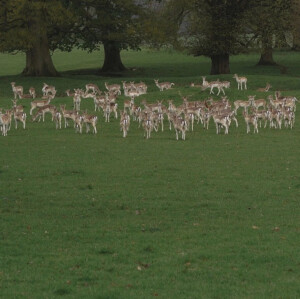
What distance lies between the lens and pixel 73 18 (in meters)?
44.3

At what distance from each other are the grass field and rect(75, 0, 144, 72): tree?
22.6m

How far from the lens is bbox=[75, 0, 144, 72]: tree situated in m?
47.2

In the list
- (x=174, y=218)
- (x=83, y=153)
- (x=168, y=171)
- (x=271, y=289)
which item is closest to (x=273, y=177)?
(x=168, y=171)

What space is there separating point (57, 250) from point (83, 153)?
1024 centimetres

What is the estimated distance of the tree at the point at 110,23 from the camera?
47.2 meters

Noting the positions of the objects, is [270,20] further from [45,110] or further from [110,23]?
[45,110]

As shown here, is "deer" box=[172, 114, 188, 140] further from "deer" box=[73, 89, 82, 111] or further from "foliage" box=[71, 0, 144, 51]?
"foliage" box=[71, 0, 144, 51]

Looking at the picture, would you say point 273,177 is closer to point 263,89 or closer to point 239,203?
point 239,203

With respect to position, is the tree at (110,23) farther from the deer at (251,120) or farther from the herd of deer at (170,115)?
the deer at (251,120)

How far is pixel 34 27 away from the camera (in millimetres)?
45500

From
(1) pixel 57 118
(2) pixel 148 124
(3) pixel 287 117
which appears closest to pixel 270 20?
(3) pixel 287 117

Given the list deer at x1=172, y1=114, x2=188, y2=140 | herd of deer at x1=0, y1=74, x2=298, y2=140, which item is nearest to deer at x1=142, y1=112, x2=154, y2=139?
herd of deer at x1=0, y1=74, x2=298, y2=140

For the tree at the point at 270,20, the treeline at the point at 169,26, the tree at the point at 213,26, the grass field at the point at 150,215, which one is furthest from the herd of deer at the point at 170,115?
the tree at the point at 270,20

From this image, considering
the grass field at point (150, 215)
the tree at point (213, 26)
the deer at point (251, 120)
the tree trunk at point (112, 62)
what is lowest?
the grass field at point (150, 215)
